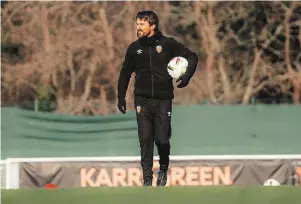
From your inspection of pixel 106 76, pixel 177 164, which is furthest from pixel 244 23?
pixel 177 164

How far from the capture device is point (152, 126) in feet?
21.7

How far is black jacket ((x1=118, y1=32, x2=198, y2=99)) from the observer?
6.40m

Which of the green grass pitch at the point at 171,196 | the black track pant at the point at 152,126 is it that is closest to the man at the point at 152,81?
the black track pant at the point at 152,126

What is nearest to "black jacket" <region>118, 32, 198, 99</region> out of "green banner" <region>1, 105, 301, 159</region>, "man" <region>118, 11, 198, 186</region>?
"man" <region>118, 11, 198, 186</region>

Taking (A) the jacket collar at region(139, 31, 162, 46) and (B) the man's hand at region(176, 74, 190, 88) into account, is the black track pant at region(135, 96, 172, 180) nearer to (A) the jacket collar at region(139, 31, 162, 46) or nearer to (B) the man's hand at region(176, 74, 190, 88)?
(B) the man's hand at region(176, 74, 190, 88)

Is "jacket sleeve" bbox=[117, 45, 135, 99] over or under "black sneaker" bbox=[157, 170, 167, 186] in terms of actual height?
over

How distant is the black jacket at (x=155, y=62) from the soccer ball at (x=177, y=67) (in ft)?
0.17

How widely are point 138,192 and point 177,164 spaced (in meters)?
6.93

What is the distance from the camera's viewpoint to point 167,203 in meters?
4.19

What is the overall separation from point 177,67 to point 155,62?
0.66 ft

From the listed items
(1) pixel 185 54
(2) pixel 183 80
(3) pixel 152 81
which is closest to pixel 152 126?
(3) pixel 152 81

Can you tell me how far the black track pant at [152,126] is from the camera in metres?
6.52

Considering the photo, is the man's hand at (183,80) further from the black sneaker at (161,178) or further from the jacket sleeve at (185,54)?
the black sneaker at (161,178)

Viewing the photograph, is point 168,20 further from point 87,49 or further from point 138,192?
point 138,192
